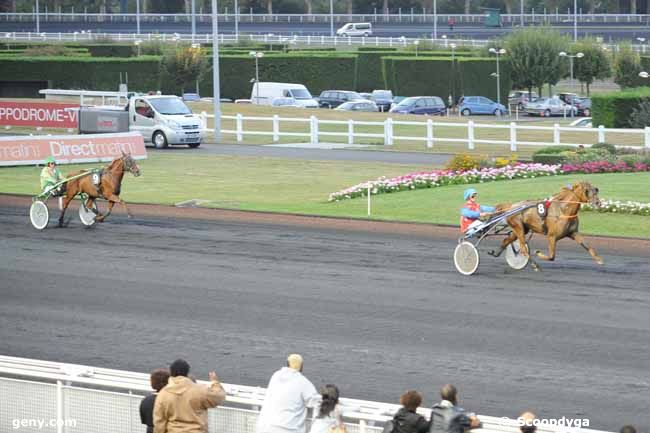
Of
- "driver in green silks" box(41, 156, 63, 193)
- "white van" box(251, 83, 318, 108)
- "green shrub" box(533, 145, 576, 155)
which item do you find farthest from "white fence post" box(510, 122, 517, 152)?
"white van" box(251, 83, 318, 108)

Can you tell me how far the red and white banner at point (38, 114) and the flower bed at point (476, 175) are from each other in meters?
20.1

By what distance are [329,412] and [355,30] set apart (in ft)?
338

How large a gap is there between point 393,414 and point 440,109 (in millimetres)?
57748

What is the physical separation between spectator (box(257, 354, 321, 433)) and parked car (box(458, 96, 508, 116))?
6047 centimetres

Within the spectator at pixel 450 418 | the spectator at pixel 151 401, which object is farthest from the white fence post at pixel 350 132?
the spectator at pixel 450 418

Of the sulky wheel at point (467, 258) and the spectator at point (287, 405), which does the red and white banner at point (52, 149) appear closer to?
the sulky wheel at point (467, 258)

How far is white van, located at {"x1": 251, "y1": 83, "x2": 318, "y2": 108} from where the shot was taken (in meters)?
67.9

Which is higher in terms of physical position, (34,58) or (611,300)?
(34,58)

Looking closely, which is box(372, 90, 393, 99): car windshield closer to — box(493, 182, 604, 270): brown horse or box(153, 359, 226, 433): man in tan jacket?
box(493, 182, 604, 270): brown horse

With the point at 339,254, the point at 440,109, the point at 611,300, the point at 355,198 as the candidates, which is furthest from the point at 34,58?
the point at 611,300

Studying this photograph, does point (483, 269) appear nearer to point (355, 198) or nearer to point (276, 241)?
point (276, 241)

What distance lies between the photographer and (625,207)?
966 inches

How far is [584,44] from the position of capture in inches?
3147

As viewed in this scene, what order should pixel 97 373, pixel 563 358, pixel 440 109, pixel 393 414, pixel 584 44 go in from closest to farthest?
pixel 393 414 < pixel 97 373 < pixel 563 358 < pixel 440 109 < pixel 584 44
